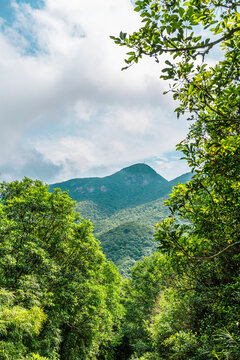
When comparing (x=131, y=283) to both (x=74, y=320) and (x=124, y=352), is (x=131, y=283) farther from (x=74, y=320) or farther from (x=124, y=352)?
(x=74, y=320)

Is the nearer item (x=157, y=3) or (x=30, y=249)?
(x=157, y=3)

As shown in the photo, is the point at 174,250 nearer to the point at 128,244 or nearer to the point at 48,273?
the point at 48,273

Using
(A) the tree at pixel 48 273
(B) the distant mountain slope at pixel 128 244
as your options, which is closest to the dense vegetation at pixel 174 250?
(A) the tree at pixel 48 273

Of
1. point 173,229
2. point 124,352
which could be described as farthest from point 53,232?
point 124,352

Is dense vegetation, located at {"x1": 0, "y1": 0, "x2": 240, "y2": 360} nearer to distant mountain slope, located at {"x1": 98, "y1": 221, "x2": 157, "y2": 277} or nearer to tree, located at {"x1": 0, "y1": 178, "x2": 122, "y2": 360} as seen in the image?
tree, located at {"x1": 0, "y1": 178, "x2": 122, "y2": 360}

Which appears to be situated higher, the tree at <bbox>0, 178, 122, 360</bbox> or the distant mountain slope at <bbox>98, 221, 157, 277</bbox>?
the tree at <bbox>0, 178, 122, 360</bbox>

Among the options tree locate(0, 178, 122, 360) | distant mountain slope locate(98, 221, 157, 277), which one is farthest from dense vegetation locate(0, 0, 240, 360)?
distant mountain slope locate(98, 221, 157, 277)

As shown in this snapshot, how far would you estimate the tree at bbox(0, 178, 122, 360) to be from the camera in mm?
9102

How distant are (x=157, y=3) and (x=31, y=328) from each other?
433 inches

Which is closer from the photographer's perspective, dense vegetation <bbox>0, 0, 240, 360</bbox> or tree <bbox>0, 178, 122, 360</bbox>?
dense vegetation <bbox>0, 0, 240, 360</bbox>

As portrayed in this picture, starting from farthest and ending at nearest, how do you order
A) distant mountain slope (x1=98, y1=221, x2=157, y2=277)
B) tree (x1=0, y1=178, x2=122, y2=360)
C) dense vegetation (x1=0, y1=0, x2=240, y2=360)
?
distant mountain slope (x1=98, y1=221, x2=157, y2=277) → tree (x1=0, y1=178, x2=122, y2=360) → dense vegetation (x1=0, y1=0, x2=240, y2=360)

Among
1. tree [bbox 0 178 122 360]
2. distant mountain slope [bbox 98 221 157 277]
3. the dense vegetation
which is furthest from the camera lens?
distant mountain slope [bbox 98 221 157 277]

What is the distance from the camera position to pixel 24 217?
11391 mm

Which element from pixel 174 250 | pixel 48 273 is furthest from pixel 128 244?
pixel 174 250
